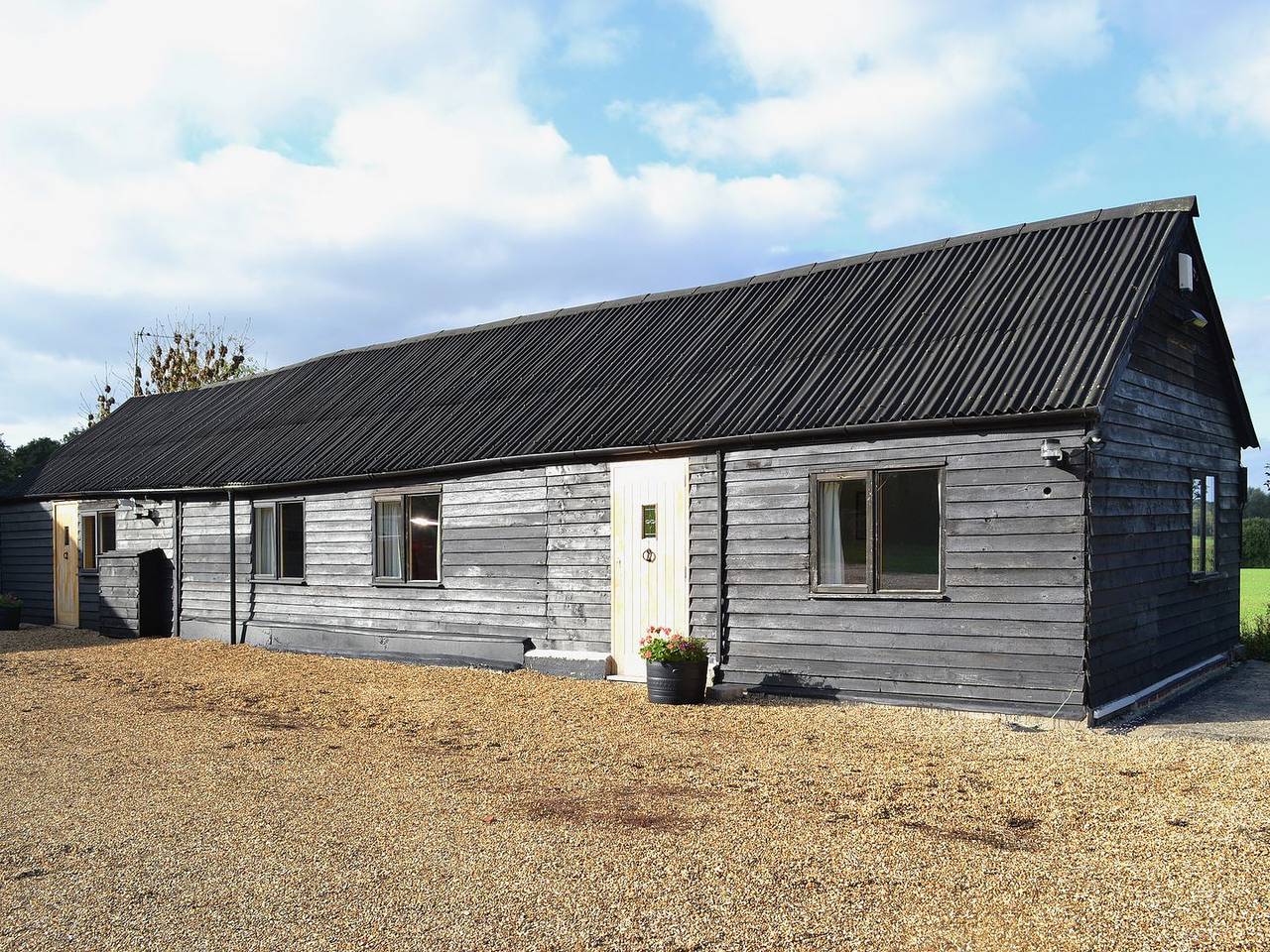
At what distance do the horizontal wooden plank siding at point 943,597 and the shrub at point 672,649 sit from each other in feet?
2.59

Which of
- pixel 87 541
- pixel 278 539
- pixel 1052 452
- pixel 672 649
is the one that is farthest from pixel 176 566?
pixel 1052 452

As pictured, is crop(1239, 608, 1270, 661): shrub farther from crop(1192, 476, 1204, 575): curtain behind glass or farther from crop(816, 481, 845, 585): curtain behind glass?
crop(816, 481, 845, 585): curtain behind glass

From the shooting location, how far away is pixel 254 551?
18.0 metres

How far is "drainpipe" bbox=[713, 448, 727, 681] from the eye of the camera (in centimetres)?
1192

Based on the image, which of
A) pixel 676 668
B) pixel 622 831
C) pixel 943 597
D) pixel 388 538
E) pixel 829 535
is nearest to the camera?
pixel 622 831

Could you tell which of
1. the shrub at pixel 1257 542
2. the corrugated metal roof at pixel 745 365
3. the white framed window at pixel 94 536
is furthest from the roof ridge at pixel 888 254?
the shrub at pixel 1257 542

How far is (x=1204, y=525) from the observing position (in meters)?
13.5

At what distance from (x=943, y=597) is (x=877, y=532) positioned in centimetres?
92

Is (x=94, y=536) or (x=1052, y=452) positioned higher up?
(x=1052, y=452)

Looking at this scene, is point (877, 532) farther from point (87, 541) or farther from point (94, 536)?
point (87, 541)

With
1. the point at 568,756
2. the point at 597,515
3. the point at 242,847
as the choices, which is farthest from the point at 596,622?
the point at 242,847

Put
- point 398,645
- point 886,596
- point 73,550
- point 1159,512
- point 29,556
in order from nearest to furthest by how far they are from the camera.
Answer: point 886,596 → point 1159,512 → point 398,645 → point 73,550 → point 29,556

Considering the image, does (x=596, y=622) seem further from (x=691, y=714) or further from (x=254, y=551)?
(x=254, y=551)

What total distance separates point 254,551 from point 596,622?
766cm
